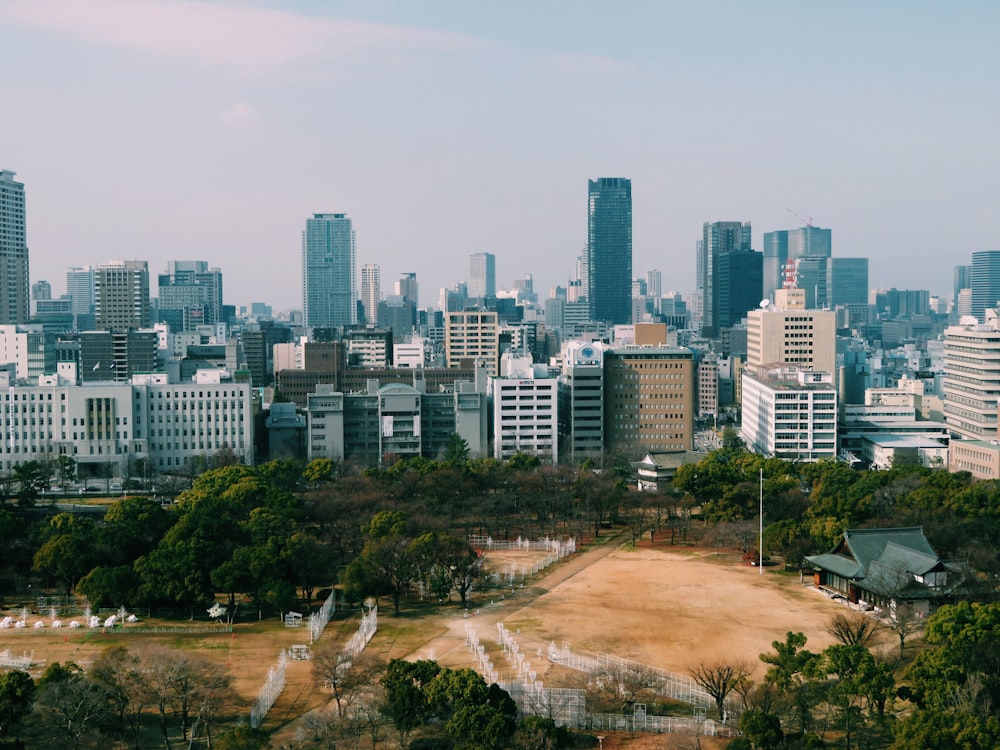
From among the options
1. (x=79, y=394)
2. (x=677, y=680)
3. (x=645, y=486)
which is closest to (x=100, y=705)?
(x=677, y=680)

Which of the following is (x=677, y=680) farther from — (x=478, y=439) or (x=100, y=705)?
(x=478, y=439)

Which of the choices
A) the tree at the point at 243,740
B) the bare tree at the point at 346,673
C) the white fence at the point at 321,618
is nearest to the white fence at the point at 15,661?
the white fence at the point at 321,618

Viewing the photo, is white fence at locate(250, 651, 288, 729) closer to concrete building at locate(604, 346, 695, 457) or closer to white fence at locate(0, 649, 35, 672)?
white fence at locate(0, 649, 35, 672)

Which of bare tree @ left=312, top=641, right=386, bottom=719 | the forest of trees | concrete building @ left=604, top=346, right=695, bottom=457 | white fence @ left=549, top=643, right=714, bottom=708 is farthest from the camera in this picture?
concrete building @ left=604, top=346, right=695, bottom=457

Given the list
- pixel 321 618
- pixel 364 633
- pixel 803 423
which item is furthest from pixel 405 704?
pixel 803 423

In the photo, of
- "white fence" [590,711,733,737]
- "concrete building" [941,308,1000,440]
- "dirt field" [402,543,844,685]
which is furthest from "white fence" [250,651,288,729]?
"concrete building" [941,308,1000,440]

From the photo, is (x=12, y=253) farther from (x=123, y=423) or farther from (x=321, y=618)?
(x=321, y=618)
